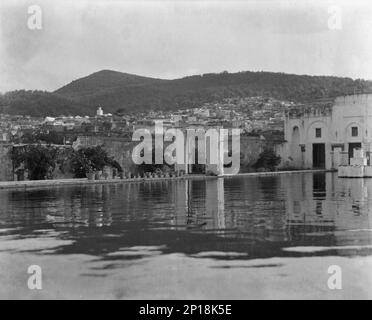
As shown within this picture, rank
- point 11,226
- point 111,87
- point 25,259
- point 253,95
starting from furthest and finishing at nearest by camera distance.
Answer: point 253,95, point 111,87, point 11,226, point 25,259

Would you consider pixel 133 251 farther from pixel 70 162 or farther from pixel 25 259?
pixel 70 162

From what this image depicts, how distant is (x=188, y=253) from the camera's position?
5.79 metres

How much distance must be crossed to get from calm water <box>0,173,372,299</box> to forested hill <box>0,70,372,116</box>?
33.2 meters

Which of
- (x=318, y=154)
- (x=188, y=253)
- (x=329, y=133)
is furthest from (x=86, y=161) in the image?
(x=318, y=154)

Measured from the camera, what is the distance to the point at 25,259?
18.8 ft

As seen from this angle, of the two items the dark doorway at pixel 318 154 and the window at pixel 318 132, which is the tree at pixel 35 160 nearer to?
the window at pixel 318 132

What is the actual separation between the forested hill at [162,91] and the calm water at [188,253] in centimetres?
3320

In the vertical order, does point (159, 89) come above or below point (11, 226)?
above

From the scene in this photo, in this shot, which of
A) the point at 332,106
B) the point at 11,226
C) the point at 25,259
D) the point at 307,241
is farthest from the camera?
the point at 332,106

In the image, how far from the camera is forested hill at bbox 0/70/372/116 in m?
46.4

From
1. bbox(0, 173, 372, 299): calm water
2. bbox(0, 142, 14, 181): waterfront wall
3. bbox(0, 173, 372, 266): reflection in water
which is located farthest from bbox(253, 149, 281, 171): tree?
bbox(0, 173, 372, 299): calm water

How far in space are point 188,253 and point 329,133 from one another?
128 ft
